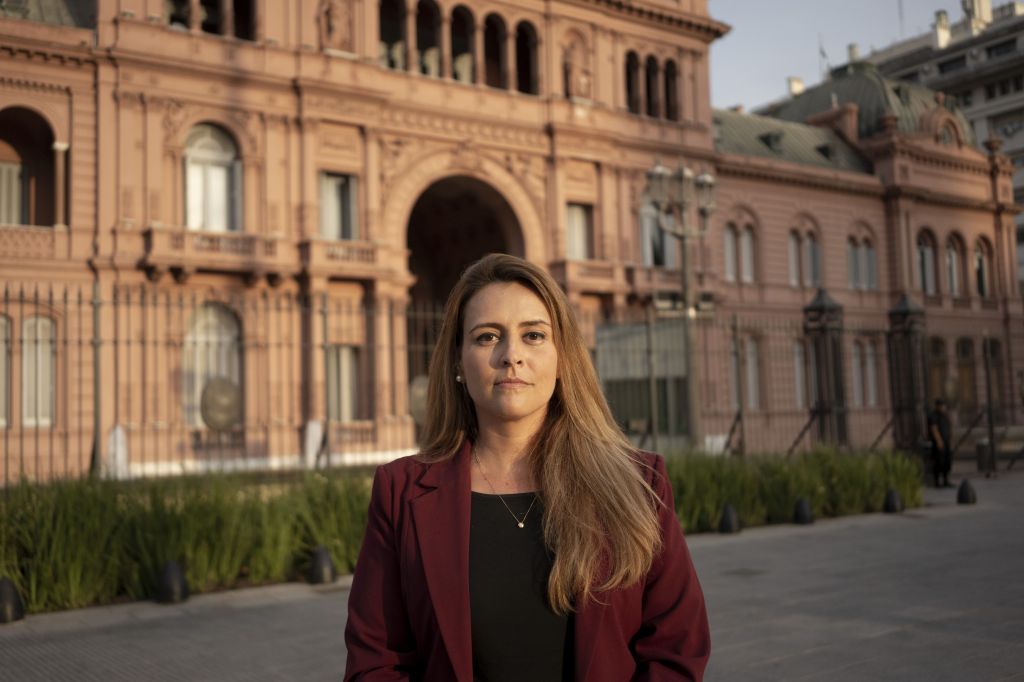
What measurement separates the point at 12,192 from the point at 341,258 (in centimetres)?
827

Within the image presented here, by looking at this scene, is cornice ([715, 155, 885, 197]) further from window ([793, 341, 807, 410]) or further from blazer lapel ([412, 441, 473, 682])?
blazer lapel ([412, 441, 473, 682])

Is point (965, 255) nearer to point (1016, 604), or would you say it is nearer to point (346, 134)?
point (346, 134)

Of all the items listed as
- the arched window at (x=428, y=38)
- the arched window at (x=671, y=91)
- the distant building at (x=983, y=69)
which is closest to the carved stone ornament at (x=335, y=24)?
the arched window at (x=428, y=38)

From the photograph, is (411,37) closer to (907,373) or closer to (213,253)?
(213,253)

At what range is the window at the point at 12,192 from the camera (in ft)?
76.1

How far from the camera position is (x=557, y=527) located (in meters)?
2.62

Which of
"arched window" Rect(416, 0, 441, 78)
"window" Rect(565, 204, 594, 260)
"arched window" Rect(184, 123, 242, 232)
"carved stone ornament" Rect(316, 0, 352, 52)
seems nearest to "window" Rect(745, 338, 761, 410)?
"window" Rect(565, 204, 594, 260)

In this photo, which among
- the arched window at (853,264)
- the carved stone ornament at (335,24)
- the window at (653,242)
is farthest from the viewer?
the arched window at (853,264)

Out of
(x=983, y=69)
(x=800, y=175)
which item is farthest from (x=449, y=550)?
(x=983, y=69)

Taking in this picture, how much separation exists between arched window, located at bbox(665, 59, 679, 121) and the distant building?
1551 inches

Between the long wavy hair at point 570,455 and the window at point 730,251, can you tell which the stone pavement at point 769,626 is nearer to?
the long wavy hair at point 570,455

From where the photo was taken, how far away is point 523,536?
269 cm

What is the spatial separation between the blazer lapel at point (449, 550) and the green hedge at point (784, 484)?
33.1ft

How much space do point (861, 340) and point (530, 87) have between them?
1836 centimetres
